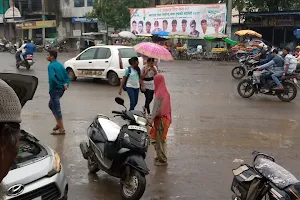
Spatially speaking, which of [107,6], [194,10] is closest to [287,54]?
[194,10]

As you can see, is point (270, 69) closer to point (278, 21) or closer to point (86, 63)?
point (86, 63)

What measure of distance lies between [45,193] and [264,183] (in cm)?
204

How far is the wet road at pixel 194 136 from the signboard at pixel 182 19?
1507 centimetres

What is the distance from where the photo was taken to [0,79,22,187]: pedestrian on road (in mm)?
1170

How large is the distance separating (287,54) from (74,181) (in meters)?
8.94

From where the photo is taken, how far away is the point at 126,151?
4.52m

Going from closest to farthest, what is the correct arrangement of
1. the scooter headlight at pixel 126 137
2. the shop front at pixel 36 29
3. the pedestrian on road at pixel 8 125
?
1. the pedestrian on road at pixel 8 125
2. the scooter headlight at pixel 126 137
3. the shop front at pixel 36 29

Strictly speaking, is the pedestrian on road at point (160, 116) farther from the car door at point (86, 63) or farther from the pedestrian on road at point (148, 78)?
the car door at point (86, 63)

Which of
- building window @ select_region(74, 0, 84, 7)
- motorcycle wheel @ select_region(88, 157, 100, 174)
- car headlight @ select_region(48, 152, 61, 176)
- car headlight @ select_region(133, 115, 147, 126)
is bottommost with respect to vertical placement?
motorcycle wheel @ select_region(88, 157, 100, 174)

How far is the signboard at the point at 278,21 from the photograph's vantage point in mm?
27000

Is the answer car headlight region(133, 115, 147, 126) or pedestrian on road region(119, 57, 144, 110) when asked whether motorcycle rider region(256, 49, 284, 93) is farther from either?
car headlight region(133, 115, 147, 126)

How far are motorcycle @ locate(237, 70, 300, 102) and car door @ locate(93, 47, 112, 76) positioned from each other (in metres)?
4.75

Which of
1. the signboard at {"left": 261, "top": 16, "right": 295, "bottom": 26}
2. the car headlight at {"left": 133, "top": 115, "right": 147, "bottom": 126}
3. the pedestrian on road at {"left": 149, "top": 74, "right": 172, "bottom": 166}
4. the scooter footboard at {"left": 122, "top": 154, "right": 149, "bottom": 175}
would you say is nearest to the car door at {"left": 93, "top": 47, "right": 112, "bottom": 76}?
the pedestrian on road at {"left": 149, "top": 74, "right": 172, "bottom": 166}

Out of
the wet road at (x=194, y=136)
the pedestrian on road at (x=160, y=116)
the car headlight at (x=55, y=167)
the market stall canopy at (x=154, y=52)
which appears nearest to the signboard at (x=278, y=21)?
the wet road at (x=194, y=136)
